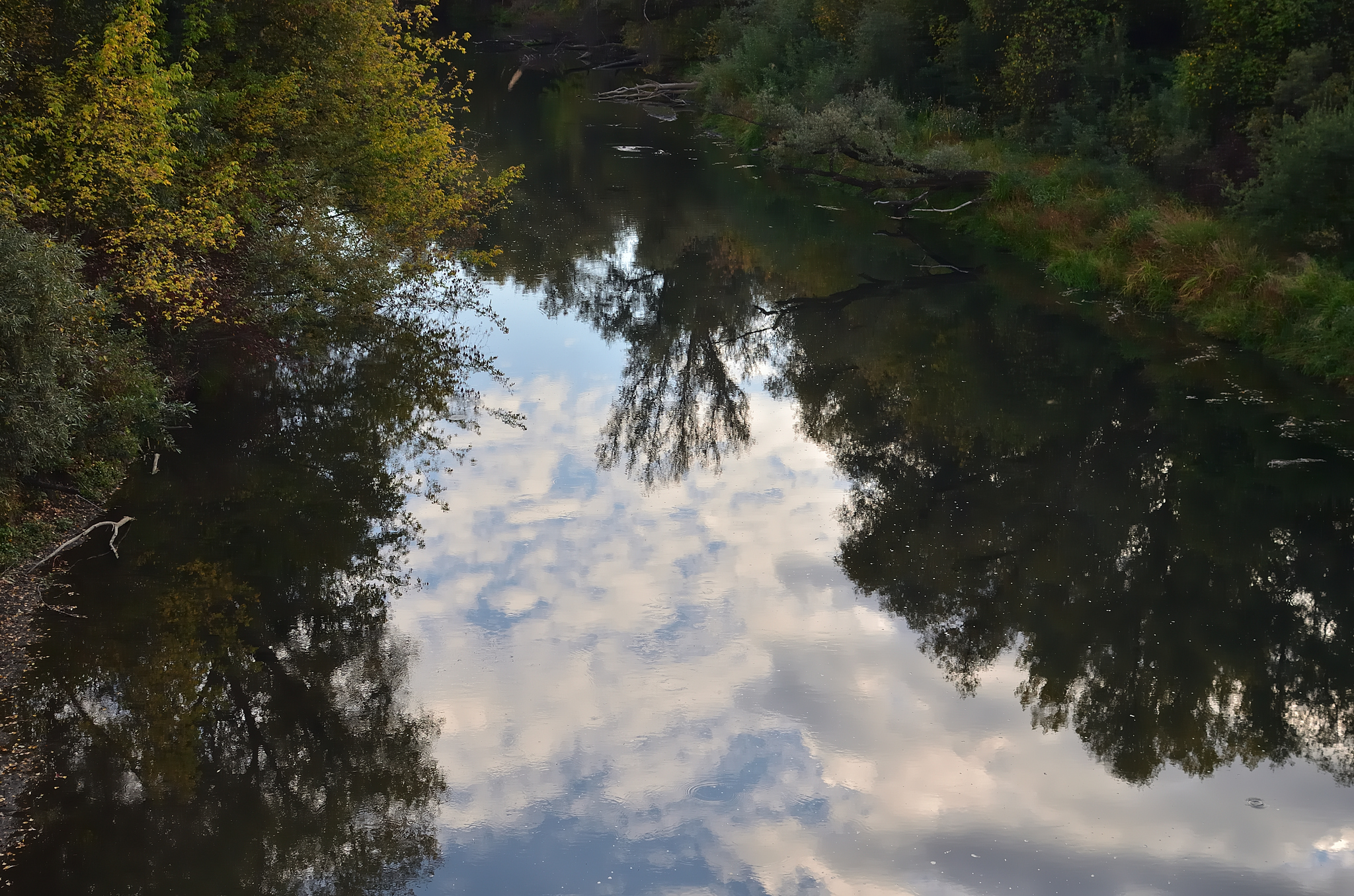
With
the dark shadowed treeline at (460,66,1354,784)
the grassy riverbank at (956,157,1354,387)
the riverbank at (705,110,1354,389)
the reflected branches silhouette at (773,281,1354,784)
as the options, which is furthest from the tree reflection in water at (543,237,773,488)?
the grassy riverbank at (956,157,1354,387)

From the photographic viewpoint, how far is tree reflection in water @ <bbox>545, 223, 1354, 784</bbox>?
37.7 ft

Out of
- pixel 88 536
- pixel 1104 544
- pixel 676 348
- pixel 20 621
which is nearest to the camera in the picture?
pixel 20 621

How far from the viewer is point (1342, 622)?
1257 centimetres

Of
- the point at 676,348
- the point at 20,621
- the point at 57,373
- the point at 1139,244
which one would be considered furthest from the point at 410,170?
the point at 1139,244

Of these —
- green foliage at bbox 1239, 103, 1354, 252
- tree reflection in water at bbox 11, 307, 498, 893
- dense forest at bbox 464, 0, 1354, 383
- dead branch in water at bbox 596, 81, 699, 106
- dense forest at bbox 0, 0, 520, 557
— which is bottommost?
tree reflection in water at bbox 11, 307, 498, 893

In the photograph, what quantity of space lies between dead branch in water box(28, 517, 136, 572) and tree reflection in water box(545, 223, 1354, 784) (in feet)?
22.0

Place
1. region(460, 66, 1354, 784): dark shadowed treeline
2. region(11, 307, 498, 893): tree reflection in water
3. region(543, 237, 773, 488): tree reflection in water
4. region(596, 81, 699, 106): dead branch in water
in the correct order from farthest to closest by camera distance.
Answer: region(596, 81, 699, 106): dead branch in water
region(543, 237, 773, 488): tree reflection in water
region(460, 66, 1354, 784): dark shadowed treeline
region(11, 307, 498, 893): tree reflection in water

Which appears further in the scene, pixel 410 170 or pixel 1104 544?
pixel 410 170

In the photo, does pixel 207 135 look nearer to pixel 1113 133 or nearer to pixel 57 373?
pixel 57 373

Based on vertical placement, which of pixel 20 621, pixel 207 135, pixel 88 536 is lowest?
pixel 20 621

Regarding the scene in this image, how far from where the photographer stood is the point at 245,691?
36.3ft

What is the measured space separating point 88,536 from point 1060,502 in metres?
12.0

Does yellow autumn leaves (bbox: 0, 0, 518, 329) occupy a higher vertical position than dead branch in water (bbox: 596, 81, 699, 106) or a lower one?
lower

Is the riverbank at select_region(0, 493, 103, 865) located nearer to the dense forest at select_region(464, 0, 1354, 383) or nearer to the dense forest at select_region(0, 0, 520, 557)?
the dense forest at select_region(0, 0, 520, 557)
